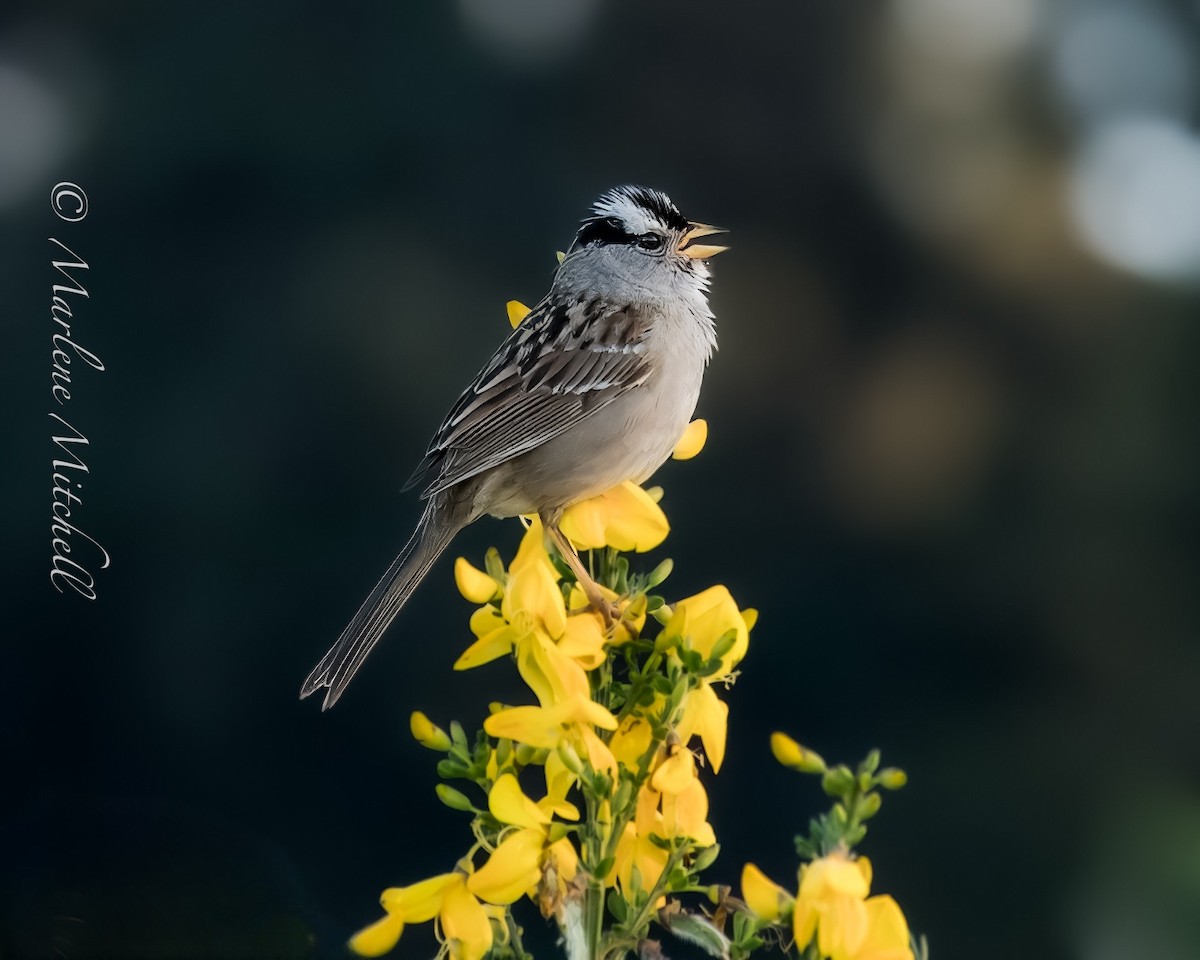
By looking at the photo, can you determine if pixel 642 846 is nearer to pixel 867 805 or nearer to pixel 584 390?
pixel 867 805

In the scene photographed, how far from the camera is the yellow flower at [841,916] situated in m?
0.60

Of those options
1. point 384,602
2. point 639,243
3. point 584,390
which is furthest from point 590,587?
point 639,243

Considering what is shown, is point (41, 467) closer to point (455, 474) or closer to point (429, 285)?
point (429, 285)

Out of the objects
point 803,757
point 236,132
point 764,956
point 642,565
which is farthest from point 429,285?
point 803,757

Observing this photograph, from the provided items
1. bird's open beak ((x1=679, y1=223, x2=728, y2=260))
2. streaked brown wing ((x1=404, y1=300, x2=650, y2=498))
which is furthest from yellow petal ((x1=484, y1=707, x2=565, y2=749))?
bird's open beak ((x1=679, y1=223, x2=728, y2=260))

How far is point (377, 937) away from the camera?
72 centimetres

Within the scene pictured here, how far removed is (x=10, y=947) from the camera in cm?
109

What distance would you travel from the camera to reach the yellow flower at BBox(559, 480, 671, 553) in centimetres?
89

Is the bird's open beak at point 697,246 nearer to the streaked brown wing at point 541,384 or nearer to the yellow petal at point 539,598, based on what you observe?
the streaked brown wing at point 541,384

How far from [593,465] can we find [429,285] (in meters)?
1.13

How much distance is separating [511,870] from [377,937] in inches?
4.1

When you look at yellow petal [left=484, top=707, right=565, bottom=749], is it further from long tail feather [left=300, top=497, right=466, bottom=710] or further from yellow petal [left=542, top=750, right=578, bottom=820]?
long tail feather [left=300, top=497, right=466, bottom=710]

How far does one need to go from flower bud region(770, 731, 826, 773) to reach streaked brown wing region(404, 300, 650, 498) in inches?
31.5

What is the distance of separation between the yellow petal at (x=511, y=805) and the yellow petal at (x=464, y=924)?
0.21ft
